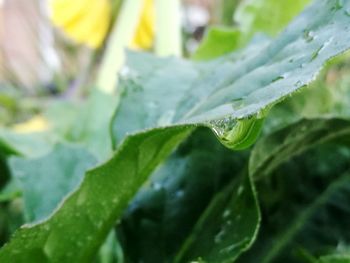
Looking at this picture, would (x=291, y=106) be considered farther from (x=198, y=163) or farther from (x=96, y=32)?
(x=96, y=32)

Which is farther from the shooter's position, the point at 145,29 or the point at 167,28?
the point at 145,29

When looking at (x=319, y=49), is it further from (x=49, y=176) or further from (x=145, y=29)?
(x=145, y=29)

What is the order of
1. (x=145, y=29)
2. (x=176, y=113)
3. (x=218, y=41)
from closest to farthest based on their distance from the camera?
1. (x=176, y=113)
2. (x=218, y=41)
3. (x=145, y=29)

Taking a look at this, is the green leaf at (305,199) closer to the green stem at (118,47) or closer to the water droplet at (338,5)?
the water droplet at (338,5)

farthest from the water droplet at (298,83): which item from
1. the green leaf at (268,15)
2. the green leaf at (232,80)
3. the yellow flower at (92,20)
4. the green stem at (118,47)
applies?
the yellow flower at (92,20)

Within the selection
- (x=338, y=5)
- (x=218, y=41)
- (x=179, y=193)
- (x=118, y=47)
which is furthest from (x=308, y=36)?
(x=118, y=47)

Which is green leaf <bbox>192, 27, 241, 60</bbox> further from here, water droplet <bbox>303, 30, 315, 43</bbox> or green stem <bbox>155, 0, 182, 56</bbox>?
water droplet <bbox>303, 30, 315, 43</bbox>
